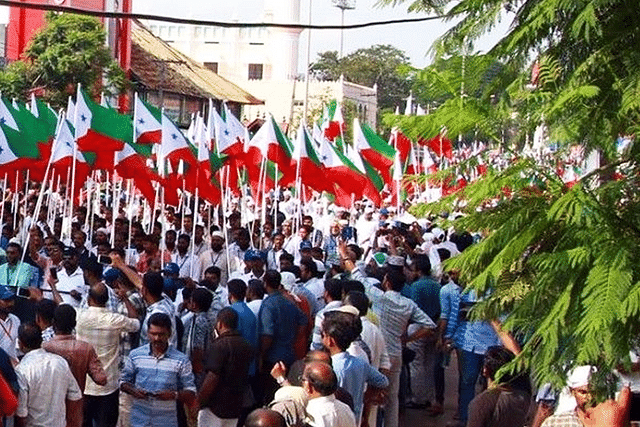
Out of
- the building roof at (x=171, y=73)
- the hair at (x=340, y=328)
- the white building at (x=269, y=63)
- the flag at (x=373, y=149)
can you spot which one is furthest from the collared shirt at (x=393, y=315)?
the white building at (x=269, y=63)

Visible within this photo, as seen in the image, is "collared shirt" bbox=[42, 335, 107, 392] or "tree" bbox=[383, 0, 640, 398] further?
"collared shirt" bbox=[42, 335, 107, 392]

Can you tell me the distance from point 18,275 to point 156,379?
174 inches

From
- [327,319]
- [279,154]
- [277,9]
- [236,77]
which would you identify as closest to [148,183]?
[279,154]

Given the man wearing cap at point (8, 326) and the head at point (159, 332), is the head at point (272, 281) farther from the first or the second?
the man wearing cap at point (8, 326)

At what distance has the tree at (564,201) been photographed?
504 centimetres

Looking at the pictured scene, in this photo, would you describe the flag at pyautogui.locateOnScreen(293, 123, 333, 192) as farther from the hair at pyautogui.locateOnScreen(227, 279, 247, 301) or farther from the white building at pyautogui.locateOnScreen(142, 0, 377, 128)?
the white building at pyautogui.locateOnScreen(142, 0, 377, 128)

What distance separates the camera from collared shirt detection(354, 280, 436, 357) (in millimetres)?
11875

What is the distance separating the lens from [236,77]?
322 feet

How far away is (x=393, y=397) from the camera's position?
12.0 meters

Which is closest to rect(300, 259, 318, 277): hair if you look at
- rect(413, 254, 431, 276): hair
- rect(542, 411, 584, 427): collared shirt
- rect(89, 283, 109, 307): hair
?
rect(413, 254, 431, 276): hair

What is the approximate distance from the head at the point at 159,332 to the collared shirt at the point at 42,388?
29.2 inches

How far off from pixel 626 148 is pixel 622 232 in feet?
1.48

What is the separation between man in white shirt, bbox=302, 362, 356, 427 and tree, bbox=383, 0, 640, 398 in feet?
6.00

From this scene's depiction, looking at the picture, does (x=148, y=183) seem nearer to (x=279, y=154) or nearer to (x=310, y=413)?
(x=279, y=154)
